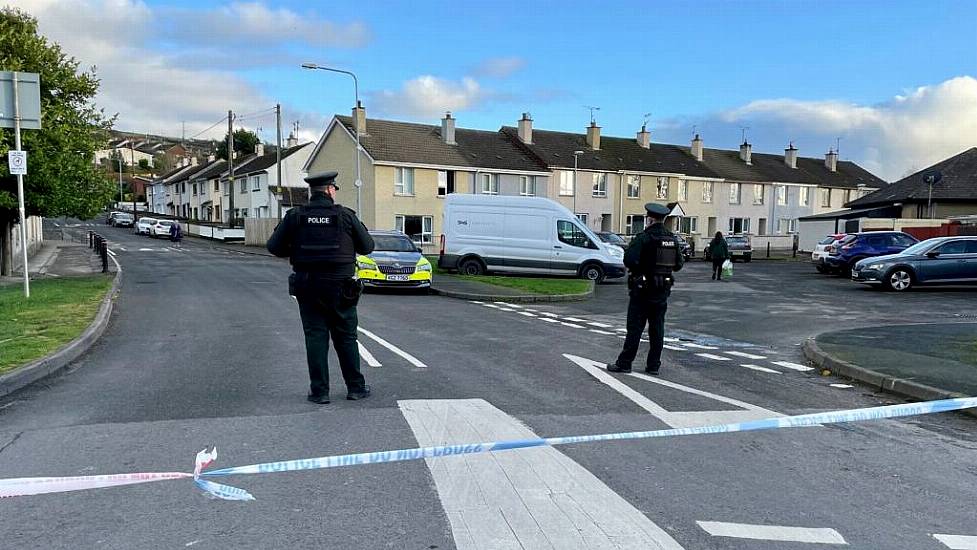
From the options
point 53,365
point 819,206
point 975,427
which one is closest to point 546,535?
point 975,427

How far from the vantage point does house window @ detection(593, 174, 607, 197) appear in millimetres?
47719

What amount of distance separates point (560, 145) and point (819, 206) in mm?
26535

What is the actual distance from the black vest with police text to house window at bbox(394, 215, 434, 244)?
34384mm

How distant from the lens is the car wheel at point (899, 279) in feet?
62.4

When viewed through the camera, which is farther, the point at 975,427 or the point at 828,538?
the point at 975,427

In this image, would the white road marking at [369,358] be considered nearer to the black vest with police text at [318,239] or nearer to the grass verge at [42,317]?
the black vest with police text at [318,239]

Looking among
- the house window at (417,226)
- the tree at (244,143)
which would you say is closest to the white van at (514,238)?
the house window at (417,226)

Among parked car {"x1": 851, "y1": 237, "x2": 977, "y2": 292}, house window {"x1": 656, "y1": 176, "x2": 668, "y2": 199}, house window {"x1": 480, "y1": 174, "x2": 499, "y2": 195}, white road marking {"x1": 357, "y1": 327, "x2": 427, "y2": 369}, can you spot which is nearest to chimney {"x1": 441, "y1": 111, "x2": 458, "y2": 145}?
house window {"x1": 480, "y1": 174, "x2": 499, "y2": 195}

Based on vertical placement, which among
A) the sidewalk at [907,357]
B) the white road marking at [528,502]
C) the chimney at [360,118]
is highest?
the chimney at [360,118]

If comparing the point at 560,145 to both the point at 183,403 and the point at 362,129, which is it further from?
the point at 183,403

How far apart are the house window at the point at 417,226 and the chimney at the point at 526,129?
1070 cm

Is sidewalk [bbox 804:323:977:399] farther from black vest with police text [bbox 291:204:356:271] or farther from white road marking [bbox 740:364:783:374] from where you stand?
black vest with police text [bbox 291:204:356:271]

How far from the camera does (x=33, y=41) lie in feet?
53.9

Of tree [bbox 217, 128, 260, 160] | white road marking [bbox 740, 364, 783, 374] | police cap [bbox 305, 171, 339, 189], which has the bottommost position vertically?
white road marking [bbox 740, 364, 783, 374]
